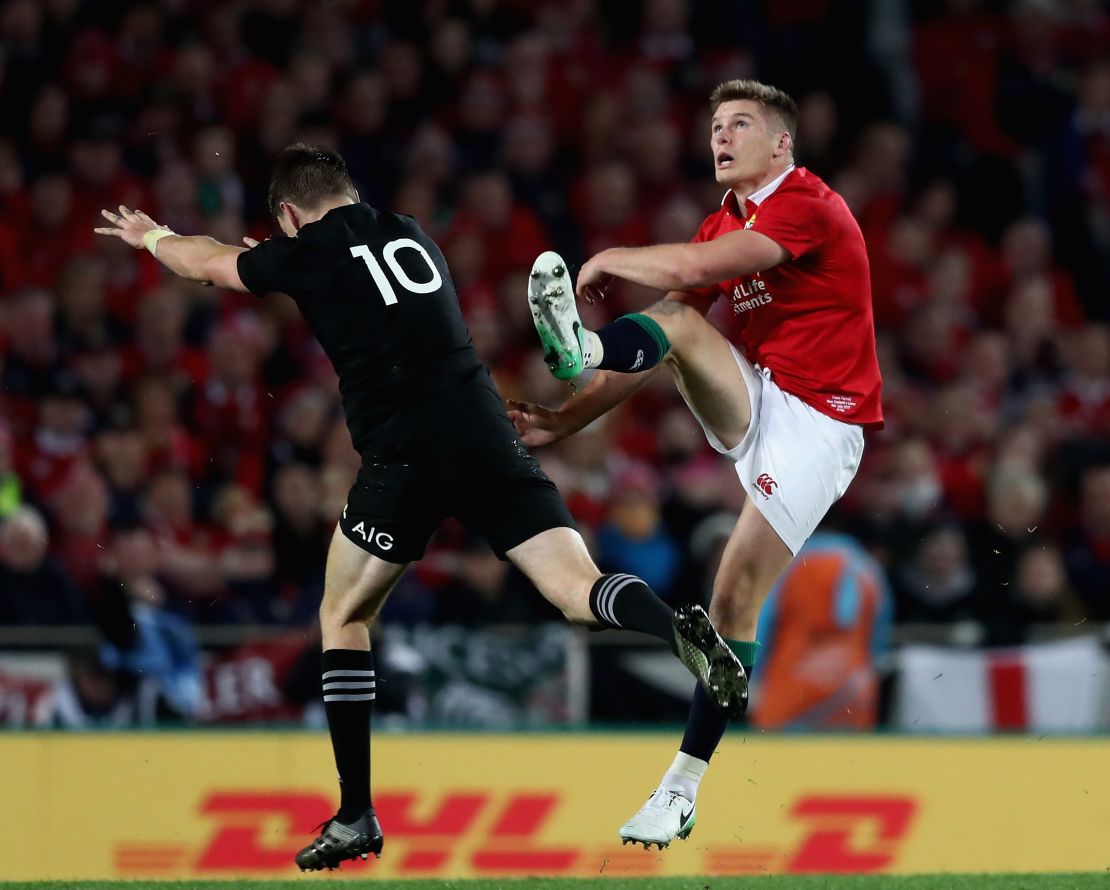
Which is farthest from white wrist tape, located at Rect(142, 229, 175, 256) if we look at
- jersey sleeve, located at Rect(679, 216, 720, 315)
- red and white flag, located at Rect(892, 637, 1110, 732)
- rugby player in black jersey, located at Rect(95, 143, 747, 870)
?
red and white flag, located at Rect(892, 637, 1110, 732)

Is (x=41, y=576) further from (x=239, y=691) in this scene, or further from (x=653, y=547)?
(x=653, y=547)

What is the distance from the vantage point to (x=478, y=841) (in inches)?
333

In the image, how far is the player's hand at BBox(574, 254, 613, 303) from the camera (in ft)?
20.2

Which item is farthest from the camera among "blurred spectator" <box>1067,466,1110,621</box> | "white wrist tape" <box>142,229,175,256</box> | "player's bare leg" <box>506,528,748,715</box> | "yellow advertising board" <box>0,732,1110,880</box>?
"blurred spectator" <box>1067,466,1110,621</box>

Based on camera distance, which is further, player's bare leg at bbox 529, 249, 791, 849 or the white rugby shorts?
the white rugby shorts

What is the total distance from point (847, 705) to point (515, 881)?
3.05m

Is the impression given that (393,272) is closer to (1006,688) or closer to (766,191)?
(766,191)

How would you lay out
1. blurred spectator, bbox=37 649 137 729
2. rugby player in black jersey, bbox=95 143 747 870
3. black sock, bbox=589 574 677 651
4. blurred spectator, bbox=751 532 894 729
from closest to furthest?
black sock, bbox=589 574 677 651 < rugby player in black jersey, bbox=95 143 747 870 < blurred spectator, bbox=37 649 137 729 < blurred spectator, bbox=751 532 894 729

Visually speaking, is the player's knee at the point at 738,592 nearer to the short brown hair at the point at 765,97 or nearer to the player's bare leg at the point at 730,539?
the player's bare leg at the point at 730,539

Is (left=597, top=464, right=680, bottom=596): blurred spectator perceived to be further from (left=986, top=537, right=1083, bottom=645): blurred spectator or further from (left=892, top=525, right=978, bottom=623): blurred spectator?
(left=986, top=537, right=1083, bottom=645): blurred spectator

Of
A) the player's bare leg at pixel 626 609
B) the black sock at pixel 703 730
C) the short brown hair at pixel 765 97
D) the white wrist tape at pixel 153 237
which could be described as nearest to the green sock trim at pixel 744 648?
the black sock at pixel 703 730

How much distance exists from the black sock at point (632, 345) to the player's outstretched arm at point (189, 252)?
1.20 m

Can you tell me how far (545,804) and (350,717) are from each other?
94.7 inches

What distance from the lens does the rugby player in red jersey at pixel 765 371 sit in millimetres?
6367
